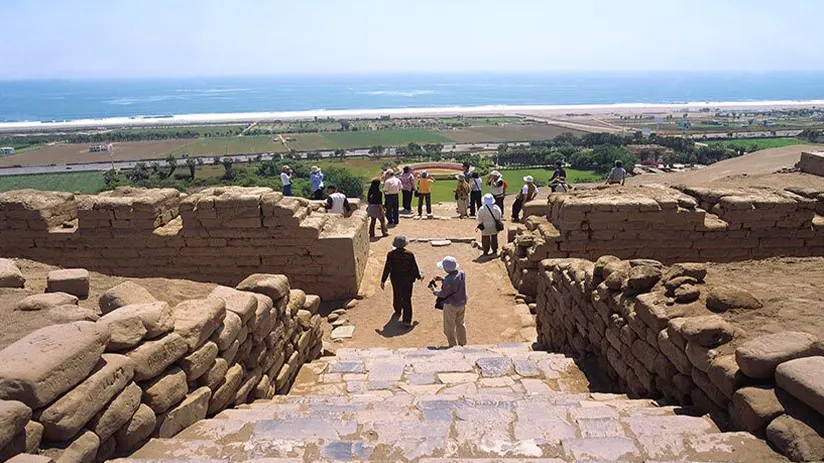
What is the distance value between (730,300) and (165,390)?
5.20 meters

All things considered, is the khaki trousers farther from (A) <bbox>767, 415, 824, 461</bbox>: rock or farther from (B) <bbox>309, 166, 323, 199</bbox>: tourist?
(B) <bbox>309, 166, 323, 199</bbox>: tourist

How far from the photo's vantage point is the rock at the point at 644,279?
6082mm

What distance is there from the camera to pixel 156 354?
423 centimetres

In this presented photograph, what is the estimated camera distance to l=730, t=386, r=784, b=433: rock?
11.9ft

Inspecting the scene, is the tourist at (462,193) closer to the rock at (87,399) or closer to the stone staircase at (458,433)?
the stone staircase at (458,433)

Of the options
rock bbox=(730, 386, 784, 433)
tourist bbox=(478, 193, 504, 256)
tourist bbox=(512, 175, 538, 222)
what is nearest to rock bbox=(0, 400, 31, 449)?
rock bbox=(730, 386, 784, 433)

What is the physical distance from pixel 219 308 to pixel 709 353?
4.41 m

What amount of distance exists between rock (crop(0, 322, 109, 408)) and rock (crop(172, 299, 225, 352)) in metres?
0.79

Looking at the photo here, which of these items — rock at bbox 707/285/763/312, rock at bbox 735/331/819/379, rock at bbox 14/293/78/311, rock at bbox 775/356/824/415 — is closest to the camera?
rock at bbox 775/356/824/415

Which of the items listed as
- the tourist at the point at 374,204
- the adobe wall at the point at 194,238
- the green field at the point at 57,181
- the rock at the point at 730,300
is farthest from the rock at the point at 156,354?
the green field at the point at 57,181

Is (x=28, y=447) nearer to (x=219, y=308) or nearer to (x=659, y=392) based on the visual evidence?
(x=219, y=308)

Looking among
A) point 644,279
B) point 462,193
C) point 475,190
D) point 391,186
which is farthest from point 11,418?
point 462,193

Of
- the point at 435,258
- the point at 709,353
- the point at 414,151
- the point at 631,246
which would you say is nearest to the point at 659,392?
the point at 709,353

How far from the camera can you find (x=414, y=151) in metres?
76.3
